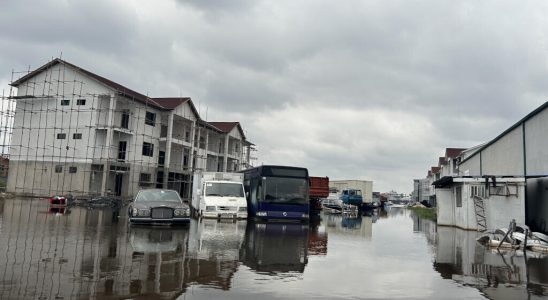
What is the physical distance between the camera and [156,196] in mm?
19516

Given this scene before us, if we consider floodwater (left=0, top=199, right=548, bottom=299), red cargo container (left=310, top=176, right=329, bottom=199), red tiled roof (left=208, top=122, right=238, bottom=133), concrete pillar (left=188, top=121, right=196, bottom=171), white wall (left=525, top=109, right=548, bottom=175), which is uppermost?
red tiled roof (left=208, top=122, right=238, bottom=133)

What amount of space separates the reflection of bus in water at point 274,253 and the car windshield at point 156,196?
4.00 m

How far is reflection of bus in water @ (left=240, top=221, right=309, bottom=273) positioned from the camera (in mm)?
A: 10273

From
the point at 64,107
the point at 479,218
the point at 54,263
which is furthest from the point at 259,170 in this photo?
the point at 64,107

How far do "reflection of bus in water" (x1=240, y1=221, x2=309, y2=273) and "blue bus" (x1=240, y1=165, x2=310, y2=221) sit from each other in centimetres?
641

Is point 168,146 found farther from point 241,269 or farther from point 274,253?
point 241,269

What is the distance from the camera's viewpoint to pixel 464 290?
27.5ft

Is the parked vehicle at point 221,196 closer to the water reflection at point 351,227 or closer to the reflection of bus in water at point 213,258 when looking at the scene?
the water reflection at point 351,227

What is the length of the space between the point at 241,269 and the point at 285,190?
Result: 15.0 m

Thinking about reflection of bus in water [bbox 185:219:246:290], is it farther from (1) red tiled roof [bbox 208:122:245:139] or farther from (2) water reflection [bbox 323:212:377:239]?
(1) red tiled roof [bbox 208:122:245:139]

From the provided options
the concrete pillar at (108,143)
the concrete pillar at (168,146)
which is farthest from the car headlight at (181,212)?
the concrete pillar at (168,146)

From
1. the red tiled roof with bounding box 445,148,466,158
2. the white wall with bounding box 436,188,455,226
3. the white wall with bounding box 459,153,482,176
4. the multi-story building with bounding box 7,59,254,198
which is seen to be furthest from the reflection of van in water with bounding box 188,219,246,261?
the red tiled roof with bounding box 445,148,466,158

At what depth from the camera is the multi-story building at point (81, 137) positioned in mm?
45281

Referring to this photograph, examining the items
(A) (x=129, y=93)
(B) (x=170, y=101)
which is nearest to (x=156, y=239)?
(A) (x=129, y=93)
